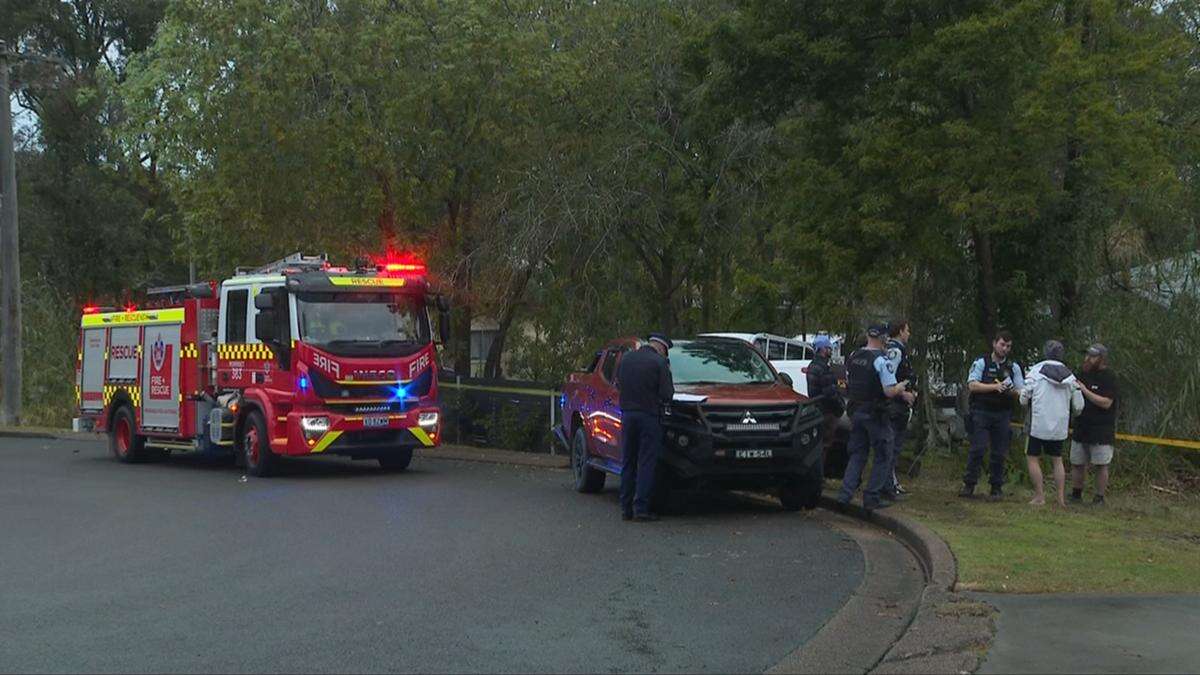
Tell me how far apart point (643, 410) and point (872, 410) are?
2.29 meters

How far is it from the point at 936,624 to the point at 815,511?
592 cm

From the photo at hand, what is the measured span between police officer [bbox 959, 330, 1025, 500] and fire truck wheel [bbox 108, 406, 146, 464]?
13.8 meters

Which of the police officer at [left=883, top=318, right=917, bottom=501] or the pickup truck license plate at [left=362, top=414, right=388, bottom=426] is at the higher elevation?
the police officer at [left=883, top=318, right=917, bottom=501]

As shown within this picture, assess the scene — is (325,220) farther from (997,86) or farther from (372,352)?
(997,86)

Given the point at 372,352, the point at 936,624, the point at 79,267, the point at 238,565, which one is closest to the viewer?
the point at 936,624

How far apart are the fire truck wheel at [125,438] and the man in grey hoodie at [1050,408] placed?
14.5m

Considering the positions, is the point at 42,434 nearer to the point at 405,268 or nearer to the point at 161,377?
the point at 161,377

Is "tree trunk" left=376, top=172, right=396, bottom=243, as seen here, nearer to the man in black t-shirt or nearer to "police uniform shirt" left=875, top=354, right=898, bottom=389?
"police uniform shirt" left=875, top=354, right=898, bottom=389

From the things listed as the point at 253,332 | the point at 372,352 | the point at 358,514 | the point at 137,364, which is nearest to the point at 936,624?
the point at 358,514

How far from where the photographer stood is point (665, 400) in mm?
12586

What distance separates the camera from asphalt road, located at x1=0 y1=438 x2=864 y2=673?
7602 millimetres

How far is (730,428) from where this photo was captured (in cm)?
1283

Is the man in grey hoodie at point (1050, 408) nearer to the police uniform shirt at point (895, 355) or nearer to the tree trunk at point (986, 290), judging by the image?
the police uniform shirt at point (895, 355)

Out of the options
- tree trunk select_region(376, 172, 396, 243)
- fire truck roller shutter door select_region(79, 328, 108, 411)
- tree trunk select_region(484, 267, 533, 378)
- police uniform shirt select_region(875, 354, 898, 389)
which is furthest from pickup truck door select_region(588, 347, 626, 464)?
fire truck roller shutter door select_region(79, 328, 108, 411)
